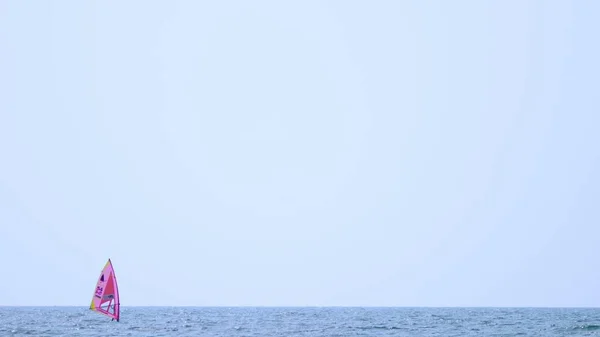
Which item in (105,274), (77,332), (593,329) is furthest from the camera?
(593,329)

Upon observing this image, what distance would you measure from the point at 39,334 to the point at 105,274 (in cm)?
1070

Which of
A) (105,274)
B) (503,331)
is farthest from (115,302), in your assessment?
(503,331)

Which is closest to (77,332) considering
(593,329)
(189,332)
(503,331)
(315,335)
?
(189,332)

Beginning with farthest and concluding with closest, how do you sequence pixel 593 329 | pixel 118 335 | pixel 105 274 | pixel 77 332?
pixel 593 329
pixel 77 332
pixel 118 335
pixel 105 274

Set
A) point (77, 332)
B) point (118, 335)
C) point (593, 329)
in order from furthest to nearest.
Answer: point (593, 329) < point (77, 332) < point (118, 335)

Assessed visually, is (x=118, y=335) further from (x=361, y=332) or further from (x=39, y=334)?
(x=361, y=332)

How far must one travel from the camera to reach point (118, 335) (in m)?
52.0

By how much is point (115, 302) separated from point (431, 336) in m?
19.0

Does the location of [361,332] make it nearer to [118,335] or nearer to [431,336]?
[431,336]

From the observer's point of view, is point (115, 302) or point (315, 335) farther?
point (315, 335)

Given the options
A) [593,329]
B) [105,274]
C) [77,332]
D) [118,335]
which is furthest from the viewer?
[593,329]

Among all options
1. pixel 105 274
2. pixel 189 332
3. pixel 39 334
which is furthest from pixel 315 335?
pixel 39 334

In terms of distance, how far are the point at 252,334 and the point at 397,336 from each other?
8783 mm

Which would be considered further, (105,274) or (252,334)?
(252,334)
